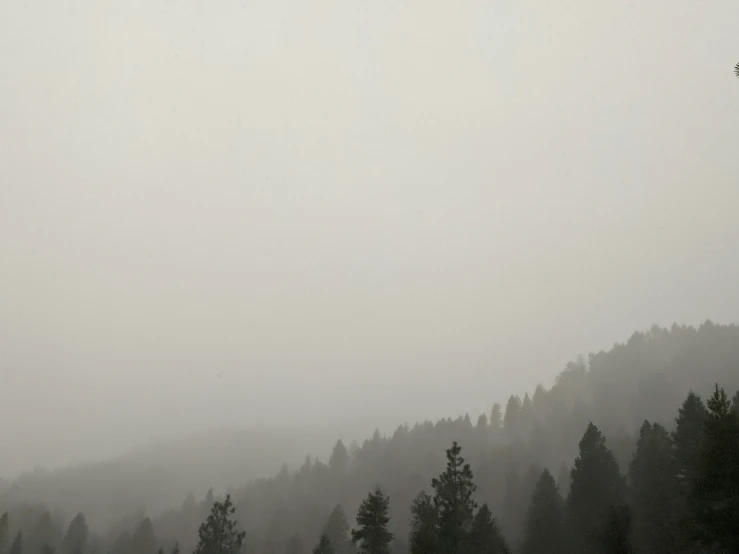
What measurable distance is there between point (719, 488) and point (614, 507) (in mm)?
20502

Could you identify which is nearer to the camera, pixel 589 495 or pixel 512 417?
pixel 589 495

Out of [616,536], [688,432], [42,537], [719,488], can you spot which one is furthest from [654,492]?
[42,537]

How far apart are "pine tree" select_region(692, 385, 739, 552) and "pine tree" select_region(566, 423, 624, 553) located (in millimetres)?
28124

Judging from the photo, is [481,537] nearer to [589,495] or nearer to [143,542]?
[589,495]

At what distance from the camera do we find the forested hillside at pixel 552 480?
43.8 meters

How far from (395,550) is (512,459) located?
40743 millimetres

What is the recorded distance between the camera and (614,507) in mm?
45969

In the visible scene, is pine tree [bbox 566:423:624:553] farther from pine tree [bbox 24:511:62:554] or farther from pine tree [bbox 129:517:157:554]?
pine tree [bbox 24:511:62:554]

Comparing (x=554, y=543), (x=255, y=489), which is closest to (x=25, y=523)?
(x=255, y=489)

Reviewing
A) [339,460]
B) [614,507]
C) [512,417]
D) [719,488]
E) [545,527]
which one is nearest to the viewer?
[719,488]

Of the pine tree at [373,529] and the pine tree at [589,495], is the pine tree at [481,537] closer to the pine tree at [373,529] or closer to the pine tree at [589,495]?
the pine tree at [373,529]

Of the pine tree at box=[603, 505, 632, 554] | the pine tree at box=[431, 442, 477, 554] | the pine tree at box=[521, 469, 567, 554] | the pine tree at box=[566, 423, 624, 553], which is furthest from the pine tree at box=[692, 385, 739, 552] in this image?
the pine tree at box=[521, 469, 567, 554]

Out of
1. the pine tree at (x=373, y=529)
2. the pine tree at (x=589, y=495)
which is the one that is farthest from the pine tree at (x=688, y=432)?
the pine tree at (x=373, y=529)

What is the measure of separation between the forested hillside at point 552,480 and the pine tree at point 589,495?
12cm
